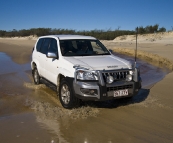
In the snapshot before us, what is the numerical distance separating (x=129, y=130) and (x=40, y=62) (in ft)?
13.4

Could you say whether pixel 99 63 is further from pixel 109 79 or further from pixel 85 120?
pixel 85 120

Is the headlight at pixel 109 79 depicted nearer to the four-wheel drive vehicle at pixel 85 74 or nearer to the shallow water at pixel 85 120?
the four-wheel drive vehicle at pixel 85 74

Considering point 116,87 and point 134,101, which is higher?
point 116,87

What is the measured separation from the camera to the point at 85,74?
5137 mm

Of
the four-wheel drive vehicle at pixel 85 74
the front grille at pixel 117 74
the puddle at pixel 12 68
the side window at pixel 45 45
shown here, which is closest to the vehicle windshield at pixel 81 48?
the four-wheel drive vehicle at pixel 85 74

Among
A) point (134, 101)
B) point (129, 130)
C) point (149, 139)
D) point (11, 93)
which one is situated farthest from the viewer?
point (11, 93)

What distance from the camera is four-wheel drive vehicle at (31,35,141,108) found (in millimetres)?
5094

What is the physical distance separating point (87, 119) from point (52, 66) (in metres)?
2.06

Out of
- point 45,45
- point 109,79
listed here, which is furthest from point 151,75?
point 109,79

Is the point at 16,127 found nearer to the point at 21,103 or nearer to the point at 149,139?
the point at 21,103

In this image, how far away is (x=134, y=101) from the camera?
20.7 feet

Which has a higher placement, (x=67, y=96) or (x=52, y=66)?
(x=52, y=66)

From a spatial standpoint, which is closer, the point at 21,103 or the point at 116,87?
the point at 116,87

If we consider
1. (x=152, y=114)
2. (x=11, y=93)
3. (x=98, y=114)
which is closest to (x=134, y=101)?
(x=152, y=114)
